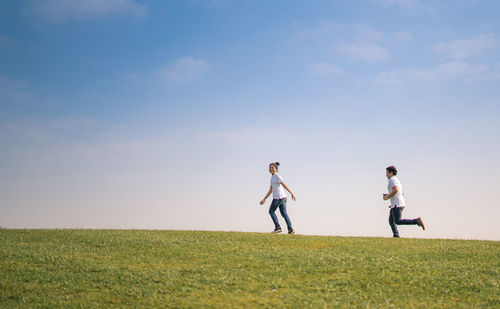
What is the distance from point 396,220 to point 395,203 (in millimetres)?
712

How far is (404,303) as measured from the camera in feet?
33.0

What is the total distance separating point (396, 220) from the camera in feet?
59.3

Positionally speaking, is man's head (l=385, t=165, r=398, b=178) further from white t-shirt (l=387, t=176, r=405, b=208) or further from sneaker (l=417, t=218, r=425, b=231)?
sneaker (l=417, t=218, r=425, b=231)

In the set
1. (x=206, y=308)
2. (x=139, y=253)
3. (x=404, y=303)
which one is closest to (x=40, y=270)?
(x=139, y=253)

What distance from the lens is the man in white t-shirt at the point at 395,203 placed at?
58.7 ft

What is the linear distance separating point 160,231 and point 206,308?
34.1 ft

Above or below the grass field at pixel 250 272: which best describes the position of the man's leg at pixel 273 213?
above

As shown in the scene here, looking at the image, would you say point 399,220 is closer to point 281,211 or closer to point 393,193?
point 393,193

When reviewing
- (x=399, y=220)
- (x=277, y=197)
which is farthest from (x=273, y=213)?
(x=399, y=220)

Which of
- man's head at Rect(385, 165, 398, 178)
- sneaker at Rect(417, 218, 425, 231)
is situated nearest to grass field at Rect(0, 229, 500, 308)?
sneaker at Rect(417, 218, 425, 231)

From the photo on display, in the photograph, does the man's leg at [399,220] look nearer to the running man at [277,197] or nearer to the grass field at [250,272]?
the grass field at [250,272]

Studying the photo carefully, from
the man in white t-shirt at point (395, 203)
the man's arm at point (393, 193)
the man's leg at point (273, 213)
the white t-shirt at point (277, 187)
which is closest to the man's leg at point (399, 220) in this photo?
the man in white t-shirt at point (395, 203)

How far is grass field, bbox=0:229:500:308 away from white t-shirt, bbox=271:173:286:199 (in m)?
2.05

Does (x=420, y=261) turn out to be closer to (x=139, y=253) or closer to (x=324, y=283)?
(x=324, y=283)
